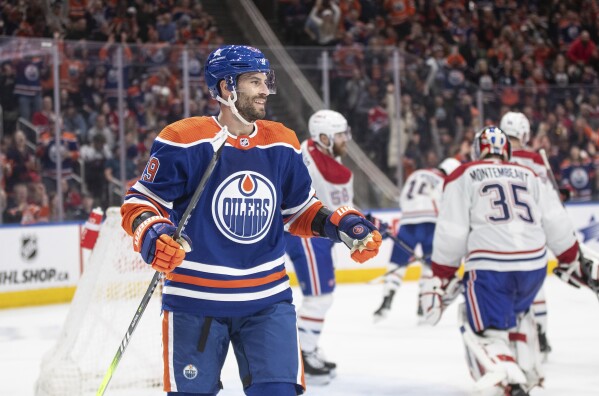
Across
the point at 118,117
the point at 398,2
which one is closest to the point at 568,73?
the point at 398,2

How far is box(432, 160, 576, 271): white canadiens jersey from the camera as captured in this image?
4.76 meters

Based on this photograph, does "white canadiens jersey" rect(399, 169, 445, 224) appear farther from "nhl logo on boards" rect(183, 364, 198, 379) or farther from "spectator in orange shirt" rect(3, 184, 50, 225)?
"nhl logo on boards" rect(183, 364, 198, 379)

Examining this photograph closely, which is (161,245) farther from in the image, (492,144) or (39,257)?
(39,257)

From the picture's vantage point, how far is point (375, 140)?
1038 cm

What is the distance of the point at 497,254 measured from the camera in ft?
15.6

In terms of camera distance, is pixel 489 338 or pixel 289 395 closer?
pixel 289 395

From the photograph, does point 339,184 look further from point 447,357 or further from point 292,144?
point 292,144

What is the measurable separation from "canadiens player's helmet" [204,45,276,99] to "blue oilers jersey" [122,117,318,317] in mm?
133

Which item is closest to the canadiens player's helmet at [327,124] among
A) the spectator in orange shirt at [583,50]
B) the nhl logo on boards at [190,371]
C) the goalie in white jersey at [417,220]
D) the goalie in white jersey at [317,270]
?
the goalie in white jersey at [317,270]

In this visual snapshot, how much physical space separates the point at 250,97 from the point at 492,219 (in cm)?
199

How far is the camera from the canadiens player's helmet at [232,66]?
3145 mm

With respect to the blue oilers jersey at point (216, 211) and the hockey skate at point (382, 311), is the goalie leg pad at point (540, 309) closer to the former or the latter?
the hockey skate at point (382, 311)

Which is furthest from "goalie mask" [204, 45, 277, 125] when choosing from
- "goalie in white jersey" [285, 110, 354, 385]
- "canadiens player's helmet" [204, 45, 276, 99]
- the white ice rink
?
"goalie in white jersey" [285, 110, 354, 385]

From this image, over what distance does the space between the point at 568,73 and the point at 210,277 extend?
37.2ft
